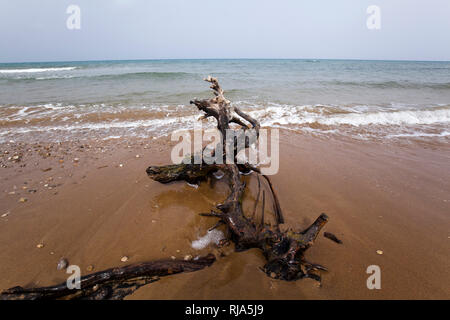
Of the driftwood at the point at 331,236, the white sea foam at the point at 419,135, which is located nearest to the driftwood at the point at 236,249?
the driftwood at the point at 331,236

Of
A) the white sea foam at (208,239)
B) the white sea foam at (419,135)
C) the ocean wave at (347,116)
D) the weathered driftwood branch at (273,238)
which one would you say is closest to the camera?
the weathered driftwood branch at (273,238)

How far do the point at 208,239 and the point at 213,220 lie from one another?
34 centimetres

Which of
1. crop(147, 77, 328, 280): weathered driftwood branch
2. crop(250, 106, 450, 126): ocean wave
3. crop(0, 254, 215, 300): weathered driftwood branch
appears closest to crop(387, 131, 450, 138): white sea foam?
crop(250, 106, 450, 126): ocean wave

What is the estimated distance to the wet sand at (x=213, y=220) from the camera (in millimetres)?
1916

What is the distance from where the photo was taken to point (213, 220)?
2.75m

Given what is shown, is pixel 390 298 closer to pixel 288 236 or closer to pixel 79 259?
pixel 288 236

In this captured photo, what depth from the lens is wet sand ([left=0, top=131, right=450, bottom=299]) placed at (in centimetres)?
192

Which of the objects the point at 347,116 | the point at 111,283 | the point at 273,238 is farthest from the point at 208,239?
the point at 347,116

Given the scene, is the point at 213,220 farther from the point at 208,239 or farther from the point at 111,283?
the point at 111,283

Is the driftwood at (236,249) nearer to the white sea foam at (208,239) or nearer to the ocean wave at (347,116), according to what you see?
the white sea foam at (208,239)

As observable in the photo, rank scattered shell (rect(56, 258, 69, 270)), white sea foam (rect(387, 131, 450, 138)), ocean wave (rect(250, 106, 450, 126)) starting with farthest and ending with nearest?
ocean wave (rect(250, 106, 450, 126))
white sea foam (rect(387, 131, 450, 138))
scattered shell (rect(56, 258, 69, 270))

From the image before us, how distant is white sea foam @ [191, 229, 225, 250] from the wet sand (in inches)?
3.2

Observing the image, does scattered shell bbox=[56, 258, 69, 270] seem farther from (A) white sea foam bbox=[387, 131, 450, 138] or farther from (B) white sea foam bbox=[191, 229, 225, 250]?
(A) white sea foam bbox=[387, 131, 450, 138]

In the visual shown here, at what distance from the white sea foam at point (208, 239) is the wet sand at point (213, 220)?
0.08m
